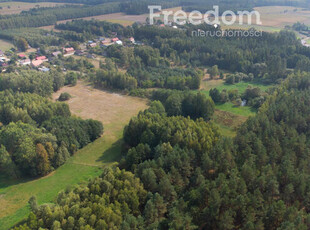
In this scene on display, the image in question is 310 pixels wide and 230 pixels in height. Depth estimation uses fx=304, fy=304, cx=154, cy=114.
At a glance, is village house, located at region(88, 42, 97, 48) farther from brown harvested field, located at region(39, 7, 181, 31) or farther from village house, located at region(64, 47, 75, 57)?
brown harvested field, located at region(39, 7, 181, 31)

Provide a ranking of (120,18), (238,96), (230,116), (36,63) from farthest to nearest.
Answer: (120,18) < (36,63) < (238,96) < (230,116)

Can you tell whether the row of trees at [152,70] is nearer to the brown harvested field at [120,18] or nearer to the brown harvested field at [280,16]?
the brown harvested field at [120,18]

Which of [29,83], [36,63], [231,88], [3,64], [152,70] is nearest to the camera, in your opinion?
[29,83]

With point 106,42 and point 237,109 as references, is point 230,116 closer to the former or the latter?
point 237,109

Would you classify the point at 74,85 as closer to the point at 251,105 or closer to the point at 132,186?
the point at 251,105

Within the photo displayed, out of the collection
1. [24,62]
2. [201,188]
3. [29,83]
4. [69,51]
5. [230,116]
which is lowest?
Result: [230,116]

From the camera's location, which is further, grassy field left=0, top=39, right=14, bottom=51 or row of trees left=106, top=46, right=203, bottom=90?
grassy field left=0, top=39, right=14, bottom=51

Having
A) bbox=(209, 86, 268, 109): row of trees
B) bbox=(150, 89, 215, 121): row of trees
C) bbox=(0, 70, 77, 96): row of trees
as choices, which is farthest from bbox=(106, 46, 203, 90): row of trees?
bbox=(0, 70, 77, 96): row of trees

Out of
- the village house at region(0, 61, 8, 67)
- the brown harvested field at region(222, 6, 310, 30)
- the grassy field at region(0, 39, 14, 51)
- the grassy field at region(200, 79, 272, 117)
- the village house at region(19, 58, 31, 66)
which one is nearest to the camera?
the grassy field at region(200, 79, 272, 117)

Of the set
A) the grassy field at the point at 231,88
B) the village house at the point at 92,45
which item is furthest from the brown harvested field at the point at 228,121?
the village house at the point at 92,45

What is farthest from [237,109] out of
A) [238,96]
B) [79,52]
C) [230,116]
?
[79,52]
